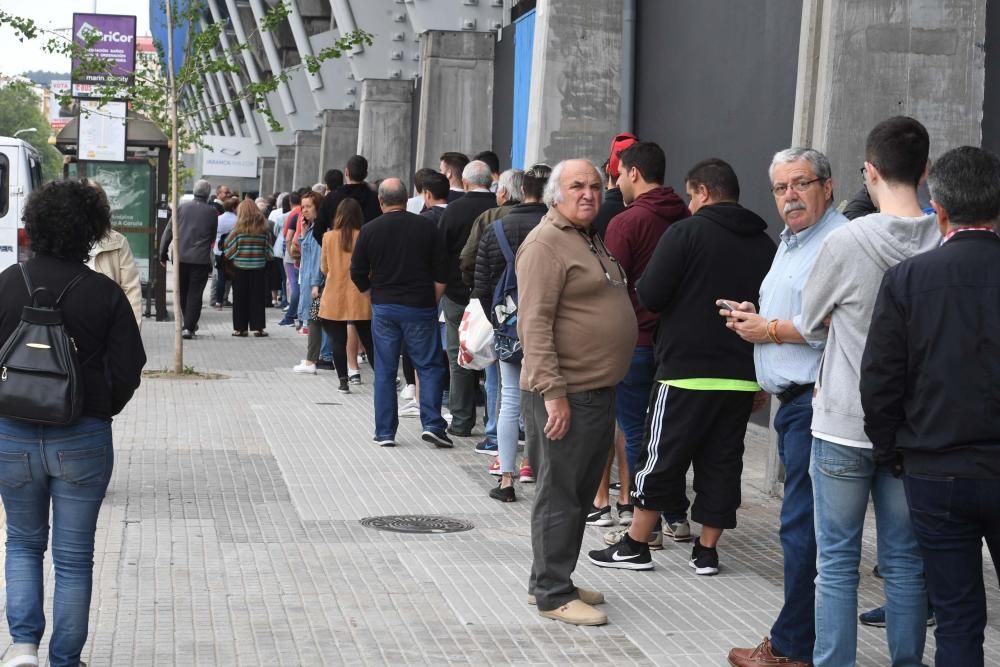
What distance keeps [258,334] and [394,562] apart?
13.7m

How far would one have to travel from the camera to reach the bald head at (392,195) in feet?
36.1

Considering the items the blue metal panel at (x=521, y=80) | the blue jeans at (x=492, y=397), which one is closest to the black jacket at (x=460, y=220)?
the blue jeans at (x=492, y=397)

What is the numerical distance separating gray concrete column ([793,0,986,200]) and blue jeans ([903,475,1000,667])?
4689 mm

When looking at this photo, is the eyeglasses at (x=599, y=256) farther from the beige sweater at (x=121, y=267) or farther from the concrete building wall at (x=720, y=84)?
the concrete building wall at (x=720, y=84)

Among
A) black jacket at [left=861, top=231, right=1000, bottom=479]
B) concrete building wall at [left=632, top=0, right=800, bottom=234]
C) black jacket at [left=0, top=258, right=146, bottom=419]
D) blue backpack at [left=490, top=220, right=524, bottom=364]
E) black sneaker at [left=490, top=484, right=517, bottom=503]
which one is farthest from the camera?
concrete building wall at [left=632, top=0, right=800, bottom=234]

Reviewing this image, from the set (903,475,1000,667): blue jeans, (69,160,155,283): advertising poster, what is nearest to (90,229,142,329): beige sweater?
(903,475,1000,667): blue jeans

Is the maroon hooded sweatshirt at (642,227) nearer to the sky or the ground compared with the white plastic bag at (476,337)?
nearer to the sky

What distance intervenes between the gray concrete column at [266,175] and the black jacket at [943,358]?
5486cm

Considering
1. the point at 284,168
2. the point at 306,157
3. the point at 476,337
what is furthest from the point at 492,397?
the point at 284,168

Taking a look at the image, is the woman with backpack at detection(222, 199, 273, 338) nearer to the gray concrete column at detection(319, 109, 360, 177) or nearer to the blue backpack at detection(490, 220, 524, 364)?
the blue backpack at detection(490, 220, 524, 364)

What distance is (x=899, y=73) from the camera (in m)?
8.72

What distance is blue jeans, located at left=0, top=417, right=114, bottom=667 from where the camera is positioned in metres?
4.94

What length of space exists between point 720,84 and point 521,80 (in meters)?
8.25

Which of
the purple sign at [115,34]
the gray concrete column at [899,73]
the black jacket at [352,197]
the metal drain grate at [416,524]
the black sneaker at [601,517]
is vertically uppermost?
the purple sign at [115,34]
